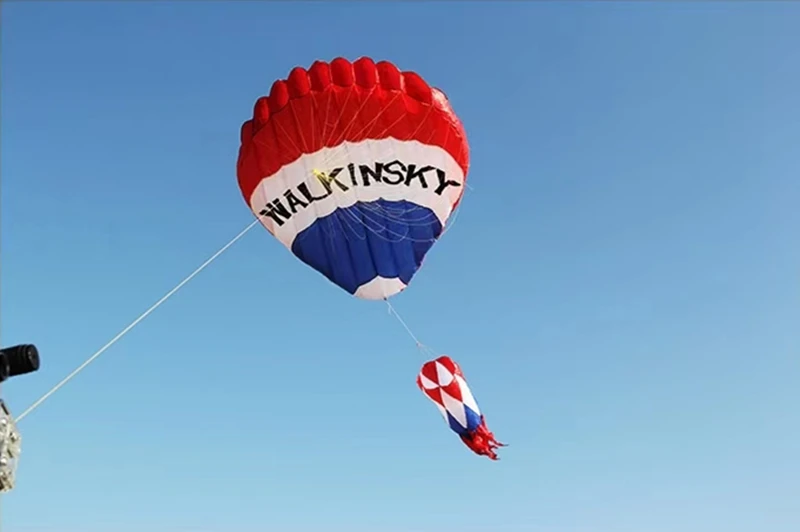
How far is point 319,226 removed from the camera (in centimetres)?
1077

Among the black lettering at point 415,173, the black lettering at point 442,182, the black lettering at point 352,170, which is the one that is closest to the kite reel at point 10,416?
the black lettering at point 352,170

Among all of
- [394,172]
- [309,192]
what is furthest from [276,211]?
[394,172]

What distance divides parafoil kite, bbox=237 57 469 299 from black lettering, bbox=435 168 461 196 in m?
0.02

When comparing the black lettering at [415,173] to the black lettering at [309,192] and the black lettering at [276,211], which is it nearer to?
the black lettering at [309,192]

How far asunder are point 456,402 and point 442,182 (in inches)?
132

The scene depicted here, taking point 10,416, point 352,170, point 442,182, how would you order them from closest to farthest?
point 10,416 < point 352,170 < point 442,182

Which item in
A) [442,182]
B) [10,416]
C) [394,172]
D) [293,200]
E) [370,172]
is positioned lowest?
[10,416]

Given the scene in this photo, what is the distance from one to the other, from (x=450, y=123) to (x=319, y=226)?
2547mm

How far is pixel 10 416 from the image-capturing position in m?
3.80

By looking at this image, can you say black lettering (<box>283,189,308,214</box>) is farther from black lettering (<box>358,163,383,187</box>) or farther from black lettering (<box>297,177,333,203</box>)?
black lettering (<box>358,163,383,187</box>)

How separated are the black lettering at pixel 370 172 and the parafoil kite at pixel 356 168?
0.02m

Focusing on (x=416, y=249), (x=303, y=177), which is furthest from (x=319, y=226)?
(x=416, y=249)

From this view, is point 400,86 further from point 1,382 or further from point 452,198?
point 1,382

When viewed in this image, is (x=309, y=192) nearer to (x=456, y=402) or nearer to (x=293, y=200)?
(x=293, y=200)
